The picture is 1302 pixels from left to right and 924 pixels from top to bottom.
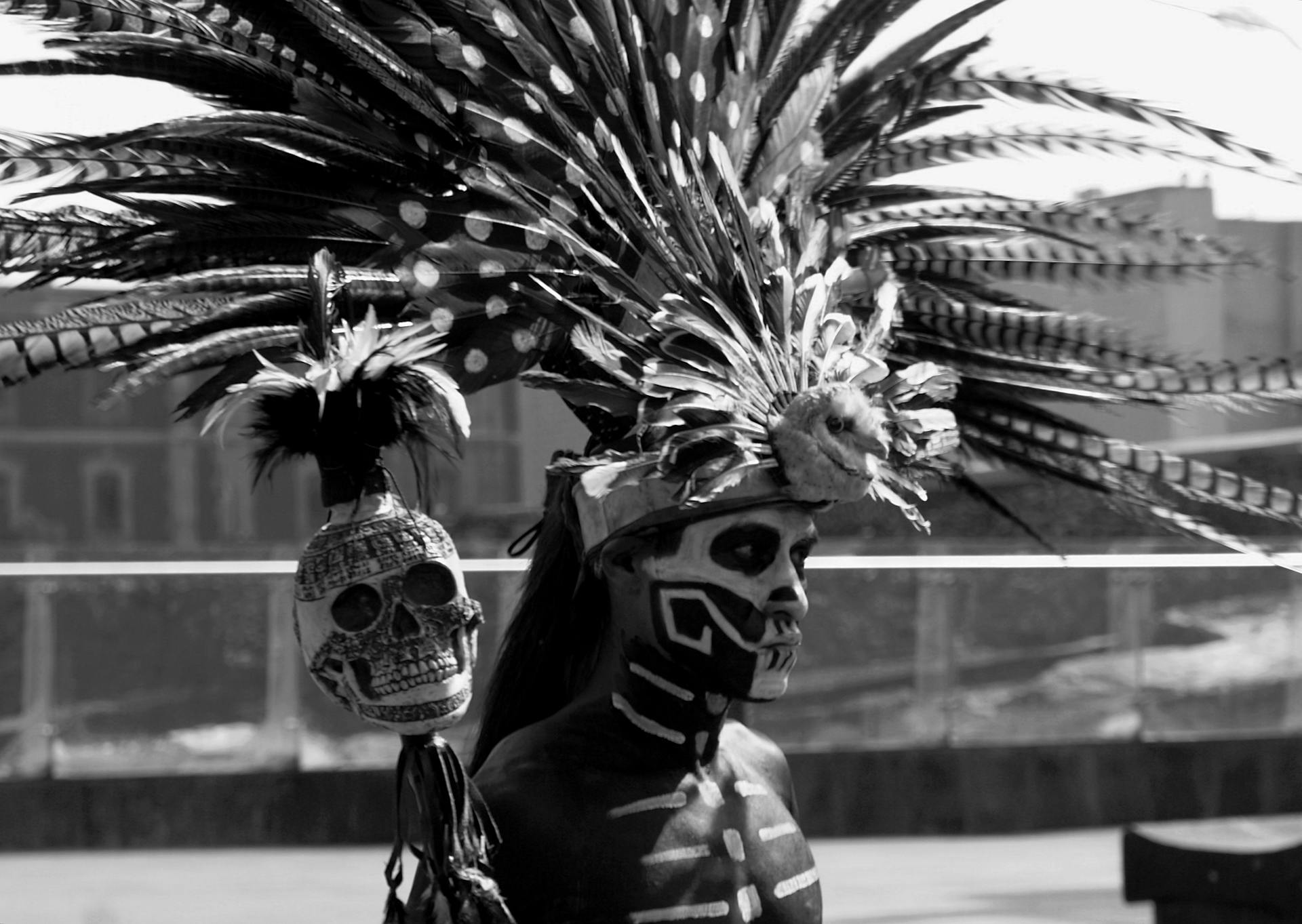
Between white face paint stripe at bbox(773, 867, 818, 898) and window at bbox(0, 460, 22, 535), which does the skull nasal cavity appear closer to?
white face paint stripe at bbox(773, 867, 818, 898)

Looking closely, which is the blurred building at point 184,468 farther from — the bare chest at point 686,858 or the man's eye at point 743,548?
the man's eye at point 743,548

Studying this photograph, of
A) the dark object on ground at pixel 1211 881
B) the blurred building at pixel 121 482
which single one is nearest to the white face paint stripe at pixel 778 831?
the dark object on ground at pixel 1211 881

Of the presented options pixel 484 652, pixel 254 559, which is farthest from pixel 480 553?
pixel 484 652

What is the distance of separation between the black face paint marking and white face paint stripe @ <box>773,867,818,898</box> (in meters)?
0.46

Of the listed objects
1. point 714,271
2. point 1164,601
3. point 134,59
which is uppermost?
point 134,59

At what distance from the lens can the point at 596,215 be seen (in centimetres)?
258

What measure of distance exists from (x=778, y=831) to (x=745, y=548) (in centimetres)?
46

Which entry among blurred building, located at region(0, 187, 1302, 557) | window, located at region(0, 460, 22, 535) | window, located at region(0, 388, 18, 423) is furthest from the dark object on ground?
window, located at region(0, 388, 18, 423)

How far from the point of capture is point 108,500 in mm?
13961

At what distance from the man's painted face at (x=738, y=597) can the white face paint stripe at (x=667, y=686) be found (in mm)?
73

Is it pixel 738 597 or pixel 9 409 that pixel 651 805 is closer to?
pixel 738 597

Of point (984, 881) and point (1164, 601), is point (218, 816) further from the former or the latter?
point (1164, 601)

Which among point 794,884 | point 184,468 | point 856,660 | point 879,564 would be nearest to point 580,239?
point 794,884

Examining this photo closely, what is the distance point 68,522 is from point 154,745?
23.9 ft
